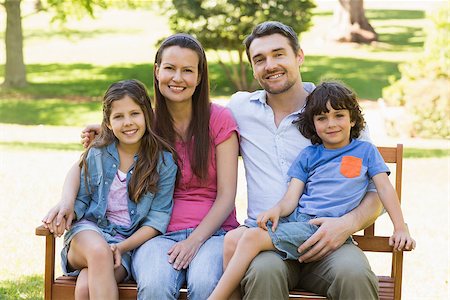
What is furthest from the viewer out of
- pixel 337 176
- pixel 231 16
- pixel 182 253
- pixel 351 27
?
pixel 351 27

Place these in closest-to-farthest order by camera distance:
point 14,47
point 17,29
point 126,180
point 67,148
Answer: point 126,180, point 67,148, point 17,29, point 14,47

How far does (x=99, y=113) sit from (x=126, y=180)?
13671 millimetres

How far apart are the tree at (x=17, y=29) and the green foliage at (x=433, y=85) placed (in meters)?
7.04

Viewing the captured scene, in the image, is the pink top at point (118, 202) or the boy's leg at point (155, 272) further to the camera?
the pink top at point (118, 202)

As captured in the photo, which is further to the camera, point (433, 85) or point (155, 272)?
point (433, 85)

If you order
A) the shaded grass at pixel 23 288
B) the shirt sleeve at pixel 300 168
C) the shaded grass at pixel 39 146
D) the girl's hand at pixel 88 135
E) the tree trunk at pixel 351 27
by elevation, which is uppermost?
the tree trunk at pixel 351 27

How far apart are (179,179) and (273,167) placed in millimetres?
478

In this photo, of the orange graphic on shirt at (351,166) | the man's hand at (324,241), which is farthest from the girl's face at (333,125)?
the man's hand at (324,241)

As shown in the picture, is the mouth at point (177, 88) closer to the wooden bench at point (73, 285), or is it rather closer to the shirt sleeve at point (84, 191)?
the shirt sleeve at point (84, 191)

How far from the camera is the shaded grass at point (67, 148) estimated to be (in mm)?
12211

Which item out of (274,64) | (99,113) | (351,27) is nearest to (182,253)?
(274,64)

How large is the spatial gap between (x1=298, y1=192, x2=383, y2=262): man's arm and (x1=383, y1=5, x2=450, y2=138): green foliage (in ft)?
32.2

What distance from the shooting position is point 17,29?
1934cm

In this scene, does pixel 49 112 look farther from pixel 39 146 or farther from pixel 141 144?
pixel 141 144
